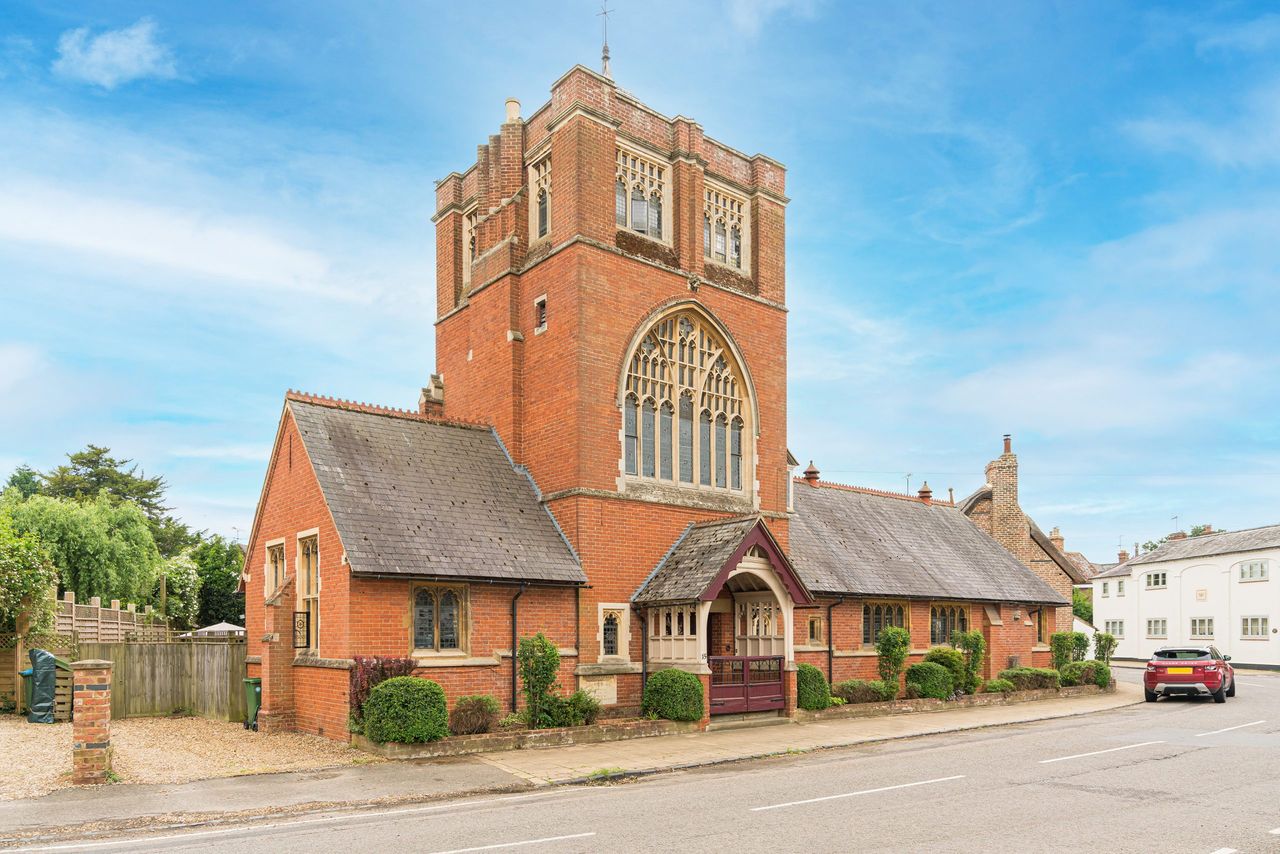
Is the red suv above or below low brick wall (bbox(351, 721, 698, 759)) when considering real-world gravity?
below

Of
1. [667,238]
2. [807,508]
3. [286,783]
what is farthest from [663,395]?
[286,783]

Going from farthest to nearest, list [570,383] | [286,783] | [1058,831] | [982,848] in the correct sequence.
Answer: [570,383], [286,783], [1058,831], [982,848]

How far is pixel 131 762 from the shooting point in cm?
1570

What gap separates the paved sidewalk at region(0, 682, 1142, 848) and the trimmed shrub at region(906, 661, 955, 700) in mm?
4756

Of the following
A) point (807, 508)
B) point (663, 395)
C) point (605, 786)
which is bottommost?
point (605, 786)

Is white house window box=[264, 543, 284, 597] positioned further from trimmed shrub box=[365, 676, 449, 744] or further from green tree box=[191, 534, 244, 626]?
green tree box=[191, 534, 244, 626]

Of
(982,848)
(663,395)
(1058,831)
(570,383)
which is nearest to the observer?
(982,848)

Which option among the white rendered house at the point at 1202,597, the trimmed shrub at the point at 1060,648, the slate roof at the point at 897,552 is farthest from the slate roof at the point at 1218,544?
the slate roof at the point at 897,552

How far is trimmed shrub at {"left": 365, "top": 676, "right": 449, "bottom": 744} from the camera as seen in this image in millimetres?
16500

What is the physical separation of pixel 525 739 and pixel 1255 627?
49451 millimetres

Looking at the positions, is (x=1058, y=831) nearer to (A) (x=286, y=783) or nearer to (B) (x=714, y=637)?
(A) (x=286, y=783)

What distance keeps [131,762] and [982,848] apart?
1294cm

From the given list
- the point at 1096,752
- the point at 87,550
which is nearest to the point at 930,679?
the point at 1096,752

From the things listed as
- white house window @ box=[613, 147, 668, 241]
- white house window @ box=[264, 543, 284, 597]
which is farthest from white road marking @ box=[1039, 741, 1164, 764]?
→ white house window @ box=[264, 543, 284, 597]
